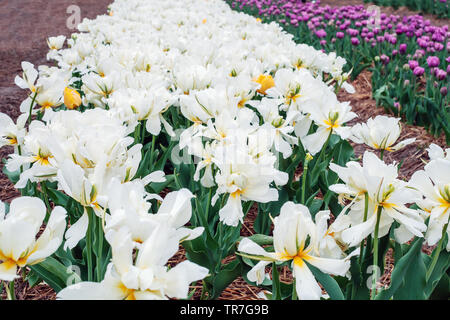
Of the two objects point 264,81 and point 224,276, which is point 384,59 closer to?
point 264,81

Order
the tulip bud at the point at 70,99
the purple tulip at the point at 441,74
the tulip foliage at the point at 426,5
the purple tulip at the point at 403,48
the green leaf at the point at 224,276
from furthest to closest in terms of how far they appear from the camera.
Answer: the tulip foliage at the point at 426,5, the purple tulip at the point at 403,48, the purple tulip at the point at 441,74, the tulip bud at the point at 70,99, the green leaf at the point at 224,276

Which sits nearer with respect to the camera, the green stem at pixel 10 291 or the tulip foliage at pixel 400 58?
the green stem at pixel 10 291

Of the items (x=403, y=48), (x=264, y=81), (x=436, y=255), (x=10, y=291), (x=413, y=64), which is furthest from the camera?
(x=403, y=48)

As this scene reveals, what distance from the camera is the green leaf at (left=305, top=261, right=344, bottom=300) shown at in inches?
36.9

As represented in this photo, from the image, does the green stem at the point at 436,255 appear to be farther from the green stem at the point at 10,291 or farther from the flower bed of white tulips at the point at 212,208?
Answer: the green stem at the point at 10,291

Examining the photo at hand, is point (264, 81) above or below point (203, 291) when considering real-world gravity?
above

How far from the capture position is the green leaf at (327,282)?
3.08 ft

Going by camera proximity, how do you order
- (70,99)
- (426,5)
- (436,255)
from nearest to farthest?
(436,255), (70,99), (426,5)

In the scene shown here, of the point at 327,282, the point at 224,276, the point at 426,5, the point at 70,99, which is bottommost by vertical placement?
the point at 426,5

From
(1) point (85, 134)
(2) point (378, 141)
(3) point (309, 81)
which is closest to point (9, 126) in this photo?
(1) point (85, 134)

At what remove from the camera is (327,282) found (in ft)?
3.12

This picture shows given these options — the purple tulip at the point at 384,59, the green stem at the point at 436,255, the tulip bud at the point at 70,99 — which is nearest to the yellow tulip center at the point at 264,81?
the tulip bud at the point at 70,99

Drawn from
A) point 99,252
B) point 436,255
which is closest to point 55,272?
point 99,252

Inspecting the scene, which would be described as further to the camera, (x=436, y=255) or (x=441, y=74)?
(x=441, y=74)
